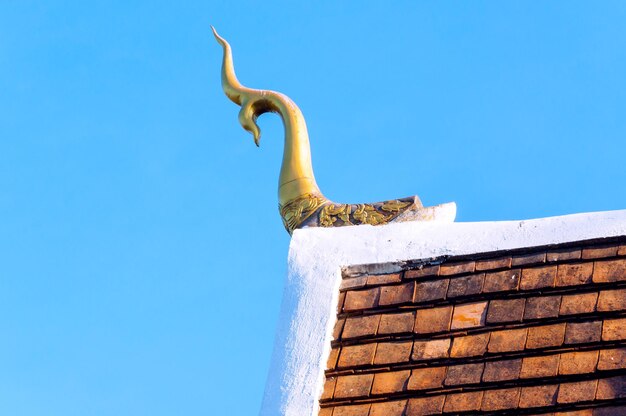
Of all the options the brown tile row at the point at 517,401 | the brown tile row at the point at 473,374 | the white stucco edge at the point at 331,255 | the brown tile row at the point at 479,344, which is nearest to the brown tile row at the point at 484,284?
the white stucco edge at the point at 331,255

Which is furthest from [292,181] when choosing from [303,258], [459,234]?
[459,234]

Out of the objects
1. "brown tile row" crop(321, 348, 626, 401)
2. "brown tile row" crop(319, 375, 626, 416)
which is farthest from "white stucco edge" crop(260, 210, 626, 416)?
"brown tile row" crop(319, 375, 626, 416)

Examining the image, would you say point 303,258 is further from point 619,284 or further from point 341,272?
point 619,284

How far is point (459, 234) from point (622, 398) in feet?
4.60

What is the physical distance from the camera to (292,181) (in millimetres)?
7336

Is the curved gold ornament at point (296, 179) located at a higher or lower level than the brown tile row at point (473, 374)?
higher

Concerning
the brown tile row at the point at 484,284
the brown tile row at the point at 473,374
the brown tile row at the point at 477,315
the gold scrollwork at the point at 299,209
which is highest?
the gold scrollwork at the point at 299,209

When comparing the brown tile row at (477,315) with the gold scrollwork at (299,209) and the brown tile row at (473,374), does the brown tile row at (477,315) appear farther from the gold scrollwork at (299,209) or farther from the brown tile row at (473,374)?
the gold scrollwork at (299,209)

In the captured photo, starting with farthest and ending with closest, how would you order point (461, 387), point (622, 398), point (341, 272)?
point (341, 272)
point (461, 387)
point (622, 398)

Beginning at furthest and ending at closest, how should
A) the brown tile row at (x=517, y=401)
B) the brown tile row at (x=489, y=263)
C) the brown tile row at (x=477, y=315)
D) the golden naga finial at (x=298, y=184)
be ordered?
the golden naga finial at (x=298, y=184) < the brown tile row at (x=489, y=263) < the brown tile row at (x=477, y=315) < the brown tile row at (x=517, y=401)

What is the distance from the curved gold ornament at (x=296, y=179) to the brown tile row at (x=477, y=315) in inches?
29.7

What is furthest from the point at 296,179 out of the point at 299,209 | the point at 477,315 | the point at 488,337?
the point at 488,337

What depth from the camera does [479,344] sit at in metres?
5.97

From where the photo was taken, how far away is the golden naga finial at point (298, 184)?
6.95 m
